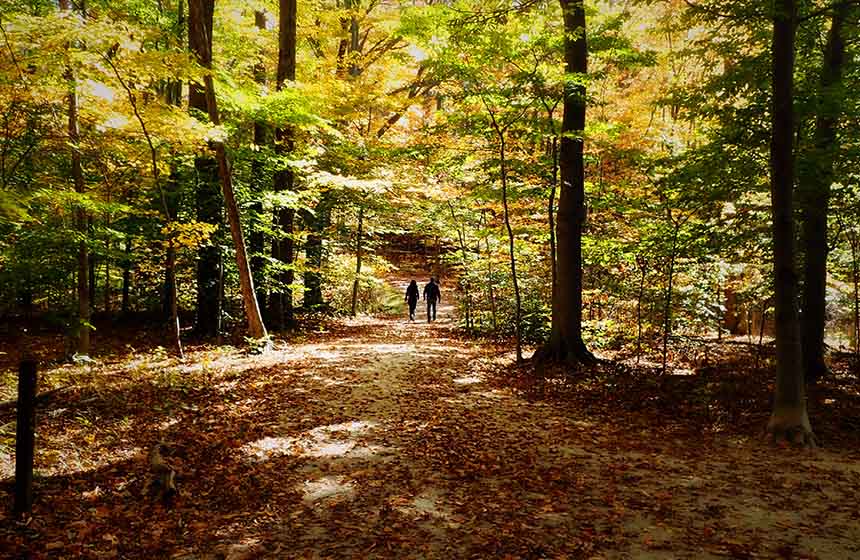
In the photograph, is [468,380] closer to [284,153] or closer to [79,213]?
[284,153]

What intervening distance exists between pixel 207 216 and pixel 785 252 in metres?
12.0

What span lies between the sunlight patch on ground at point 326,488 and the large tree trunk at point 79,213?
7076mm

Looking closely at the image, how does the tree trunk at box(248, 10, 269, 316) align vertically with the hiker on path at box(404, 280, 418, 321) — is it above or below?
above

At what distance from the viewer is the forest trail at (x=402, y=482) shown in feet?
12.7

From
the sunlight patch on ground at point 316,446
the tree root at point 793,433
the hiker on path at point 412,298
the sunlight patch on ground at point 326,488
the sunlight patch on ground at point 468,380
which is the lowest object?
the sunlight patch on ground at point 326,488

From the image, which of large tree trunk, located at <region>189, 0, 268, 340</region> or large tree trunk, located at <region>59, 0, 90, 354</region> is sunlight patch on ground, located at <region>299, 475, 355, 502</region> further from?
large tree trunk, located at <region>59, 0, 90, 354</region>

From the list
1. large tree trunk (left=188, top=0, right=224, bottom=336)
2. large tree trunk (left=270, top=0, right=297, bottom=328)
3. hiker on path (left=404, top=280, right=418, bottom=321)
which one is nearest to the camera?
large tree trunk (left=188, top=0, right=224, bottom=336)

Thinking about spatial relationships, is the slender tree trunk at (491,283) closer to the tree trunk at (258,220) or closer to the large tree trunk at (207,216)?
the tree trunk at (258,220)

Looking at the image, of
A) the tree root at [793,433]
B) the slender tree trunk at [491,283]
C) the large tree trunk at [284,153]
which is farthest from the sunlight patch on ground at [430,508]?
the slender tree trunk at [491,283]

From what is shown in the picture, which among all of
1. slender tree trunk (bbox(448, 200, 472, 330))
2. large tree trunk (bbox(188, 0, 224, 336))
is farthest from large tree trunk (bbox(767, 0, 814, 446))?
Answer: large tree trunk (bbox(188, 0, 224, 336))

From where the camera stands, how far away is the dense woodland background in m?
7.93

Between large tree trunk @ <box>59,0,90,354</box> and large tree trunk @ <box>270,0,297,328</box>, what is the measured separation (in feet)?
14.6

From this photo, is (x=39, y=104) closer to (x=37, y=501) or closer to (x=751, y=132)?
(x=37, y=501)

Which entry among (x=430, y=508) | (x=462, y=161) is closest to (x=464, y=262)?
(x=462, y=161)
